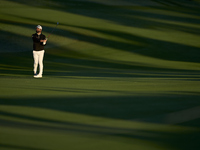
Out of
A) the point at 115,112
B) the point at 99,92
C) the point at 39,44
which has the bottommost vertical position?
the point at 115,112

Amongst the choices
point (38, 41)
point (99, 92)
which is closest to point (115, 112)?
Result: point (99, 92)

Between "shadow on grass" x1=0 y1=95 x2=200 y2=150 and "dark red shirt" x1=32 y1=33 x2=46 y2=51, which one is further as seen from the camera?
"dark red shirt" x1=32 y1=33 x2=46 y2=51

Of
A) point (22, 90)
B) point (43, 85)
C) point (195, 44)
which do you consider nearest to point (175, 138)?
point (22, 90)

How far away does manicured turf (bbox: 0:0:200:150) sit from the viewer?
6211 millimetres

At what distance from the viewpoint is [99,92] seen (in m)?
11.0

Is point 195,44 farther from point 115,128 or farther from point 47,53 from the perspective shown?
point 115,128

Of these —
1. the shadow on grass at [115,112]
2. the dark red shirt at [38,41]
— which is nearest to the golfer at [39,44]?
the dark red shirt at [38,41]

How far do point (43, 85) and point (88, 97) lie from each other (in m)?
2.85

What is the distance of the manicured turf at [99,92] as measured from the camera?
245 inches

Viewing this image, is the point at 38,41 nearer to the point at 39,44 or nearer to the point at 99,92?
the point at 39,44

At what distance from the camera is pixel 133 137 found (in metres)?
6.27

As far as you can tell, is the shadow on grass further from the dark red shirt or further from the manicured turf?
the dark red shirt

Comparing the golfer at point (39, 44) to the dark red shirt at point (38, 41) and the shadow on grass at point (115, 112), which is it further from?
the shadow on grass at point (115, 112)

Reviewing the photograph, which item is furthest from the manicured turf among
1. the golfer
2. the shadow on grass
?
the golfer
